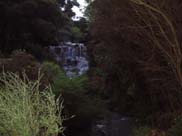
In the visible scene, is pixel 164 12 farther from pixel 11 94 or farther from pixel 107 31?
pixel 11 94

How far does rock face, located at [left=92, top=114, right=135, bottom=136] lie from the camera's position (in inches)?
396

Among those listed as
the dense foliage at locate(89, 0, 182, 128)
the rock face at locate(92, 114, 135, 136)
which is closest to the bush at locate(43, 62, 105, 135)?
the rock face at locate(92, 114, 135, 136)

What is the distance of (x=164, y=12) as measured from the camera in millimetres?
7176

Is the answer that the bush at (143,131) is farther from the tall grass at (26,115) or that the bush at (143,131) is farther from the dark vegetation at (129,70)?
the tall grass at (26,115)

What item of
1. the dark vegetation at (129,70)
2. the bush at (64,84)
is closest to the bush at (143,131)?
the dark vegetation at (129,70)

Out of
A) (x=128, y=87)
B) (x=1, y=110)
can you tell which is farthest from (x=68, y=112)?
(x=1, y=110)

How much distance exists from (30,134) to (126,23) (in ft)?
9.79

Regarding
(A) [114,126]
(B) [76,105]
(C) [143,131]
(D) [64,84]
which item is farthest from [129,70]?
(A) [114,126]

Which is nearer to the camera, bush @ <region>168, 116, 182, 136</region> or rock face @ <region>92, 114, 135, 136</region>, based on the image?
bush @ <region>168, 116, 182, 136</region>

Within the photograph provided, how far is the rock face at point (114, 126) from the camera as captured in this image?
1005cm

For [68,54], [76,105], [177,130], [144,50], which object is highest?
[144,50]

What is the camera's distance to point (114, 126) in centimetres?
1069

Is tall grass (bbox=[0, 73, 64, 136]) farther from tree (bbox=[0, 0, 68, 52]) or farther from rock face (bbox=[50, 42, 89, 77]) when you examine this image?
tree (bbox=[0, 0, 68, 52])

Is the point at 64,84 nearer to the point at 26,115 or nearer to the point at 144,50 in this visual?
the point at 144,50
